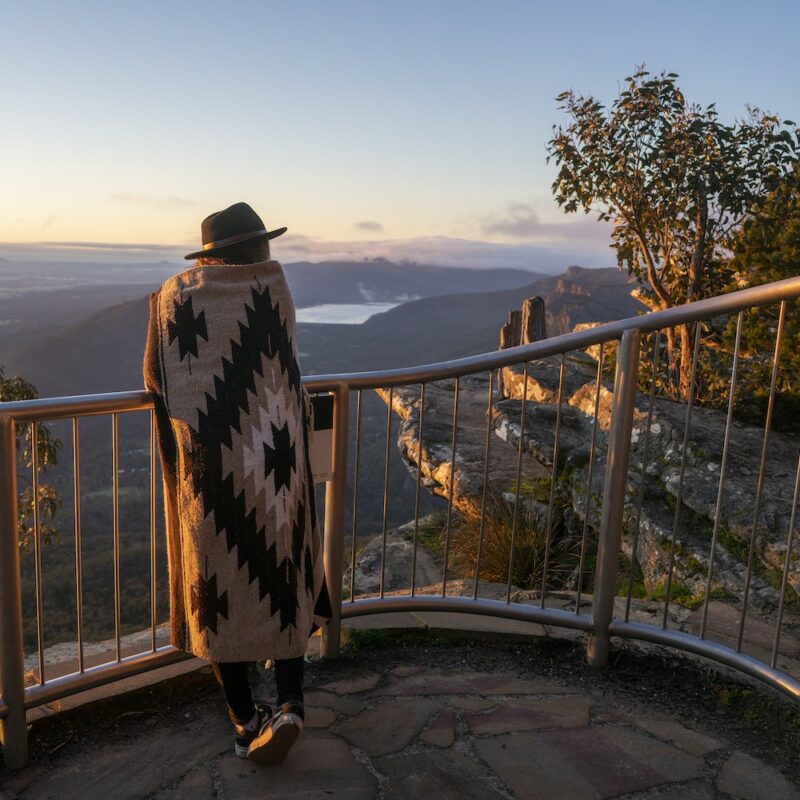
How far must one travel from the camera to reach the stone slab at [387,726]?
2.75 meters

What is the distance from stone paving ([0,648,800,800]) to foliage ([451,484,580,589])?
8.62ft

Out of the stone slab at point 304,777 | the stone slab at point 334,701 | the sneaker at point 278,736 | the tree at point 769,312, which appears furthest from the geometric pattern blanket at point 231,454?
the tree at point 769,312

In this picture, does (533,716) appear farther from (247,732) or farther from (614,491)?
(247,732)

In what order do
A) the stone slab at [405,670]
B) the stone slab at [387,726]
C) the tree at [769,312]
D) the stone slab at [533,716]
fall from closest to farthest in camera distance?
the stone slab at [387,726] < the stone slab at [533,716] < the stone slab at [405,670] < the tree at [769,312]

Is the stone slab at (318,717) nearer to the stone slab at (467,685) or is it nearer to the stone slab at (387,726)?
the stone slab at (387,726)

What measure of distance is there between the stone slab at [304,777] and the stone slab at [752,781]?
108 cm

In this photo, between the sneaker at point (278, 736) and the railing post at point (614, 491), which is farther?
the railing post at point (614, 491)

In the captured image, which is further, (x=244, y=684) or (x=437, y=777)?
(x=244, y=684)

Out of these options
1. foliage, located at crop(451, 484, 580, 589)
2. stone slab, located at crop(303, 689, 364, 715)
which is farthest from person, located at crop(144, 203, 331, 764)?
foliage, located at crop(451, 484, 580, 589)

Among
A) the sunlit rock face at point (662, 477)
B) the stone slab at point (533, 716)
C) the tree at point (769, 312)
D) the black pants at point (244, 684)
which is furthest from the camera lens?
the tree at point (769, 312)

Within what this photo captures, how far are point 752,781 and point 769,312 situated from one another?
4.88m

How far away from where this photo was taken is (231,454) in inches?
97.7

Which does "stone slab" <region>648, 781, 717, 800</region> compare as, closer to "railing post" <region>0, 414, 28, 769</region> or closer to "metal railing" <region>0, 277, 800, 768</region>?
"metal railing" <region>0, 277, 800, 768</region>

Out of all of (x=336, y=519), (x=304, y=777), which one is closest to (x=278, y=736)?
(x=304, y=777)
